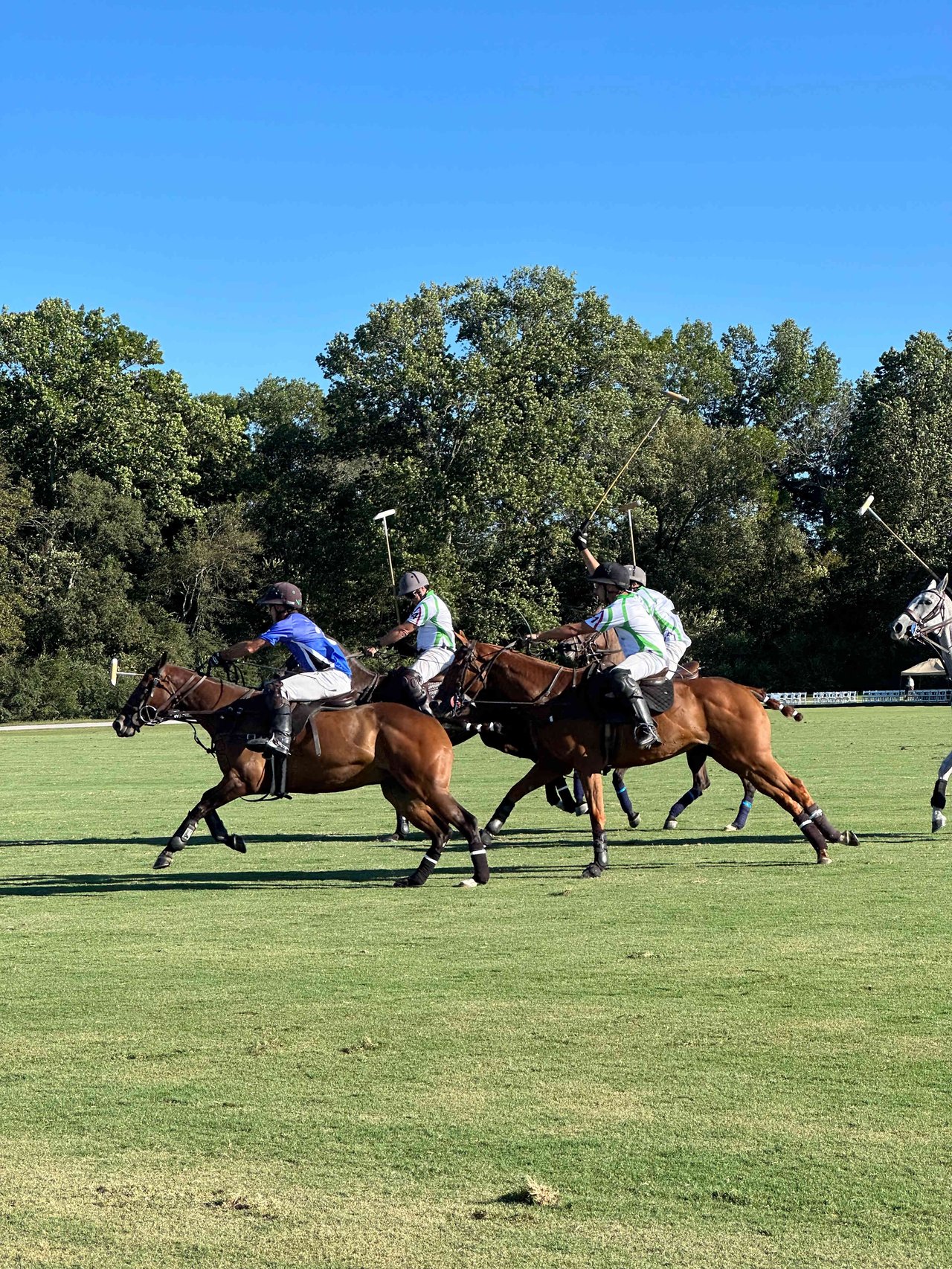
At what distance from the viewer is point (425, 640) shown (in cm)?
1323

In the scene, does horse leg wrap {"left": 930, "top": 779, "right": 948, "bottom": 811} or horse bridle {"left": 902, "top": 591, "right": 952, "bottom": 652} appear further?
horse bridle {"left": 902, "top": 591, "right": 952, "bottom": 652}

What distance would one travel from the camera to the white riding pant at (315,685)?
38.3 feet

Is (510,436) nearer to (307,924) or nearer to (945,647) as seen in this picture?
(945,647)

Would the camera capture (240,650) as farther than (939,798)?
No

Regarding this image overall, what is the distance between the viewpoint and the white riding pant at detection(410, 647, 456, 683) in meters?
13.1

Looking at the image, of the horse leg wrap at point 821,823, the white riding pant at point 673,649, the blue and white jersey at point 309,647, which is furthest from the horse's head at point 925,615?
the blue and white jersey at point 309,647

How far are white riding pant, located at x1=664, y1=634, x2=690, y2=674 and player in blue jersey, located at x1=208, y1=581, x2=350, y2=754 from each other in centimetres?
286

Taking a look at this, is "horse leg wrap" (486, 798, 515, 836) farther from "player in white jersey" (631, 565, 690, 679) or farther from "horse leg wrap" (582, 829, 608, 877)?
"player in white jersey" (631, 565, 690, 679)

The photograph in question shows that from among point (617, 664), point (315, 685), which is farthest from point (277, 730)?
point (617, 664)

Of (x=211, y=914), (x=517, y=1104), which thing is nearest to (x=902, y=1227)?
(x=517, y=1104)

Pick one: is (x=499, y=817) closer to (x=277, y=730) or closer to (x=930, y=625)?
(x=277, y=730)

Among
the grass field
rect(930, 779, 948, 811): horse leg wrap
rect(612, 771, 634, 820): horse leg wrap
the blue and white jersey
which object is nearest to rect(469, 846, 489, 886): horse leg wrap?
the grass field

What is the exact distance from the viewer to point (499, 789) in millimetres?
19703

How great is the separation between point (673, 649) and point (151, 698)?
484 centimetres
